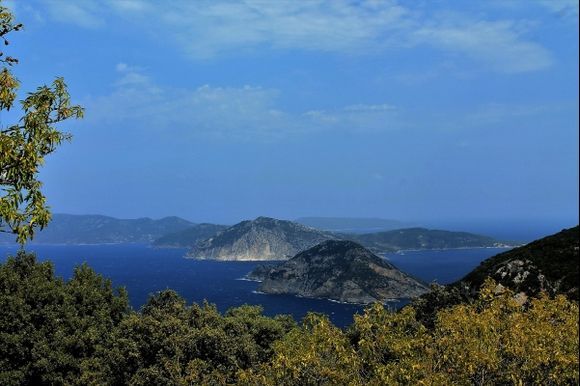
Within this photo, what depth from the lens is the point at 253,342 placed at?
3203cm

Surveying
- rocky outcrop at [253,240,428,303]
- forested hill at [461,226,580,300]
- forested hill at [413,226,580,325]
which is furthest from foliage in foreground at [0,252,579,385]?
rocky outcrop at [253,240,428,303]

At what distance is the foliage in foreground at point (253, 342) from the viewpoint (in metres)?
12.4

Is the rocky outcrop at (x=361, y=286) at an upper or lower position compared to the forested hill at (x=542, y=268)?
lower

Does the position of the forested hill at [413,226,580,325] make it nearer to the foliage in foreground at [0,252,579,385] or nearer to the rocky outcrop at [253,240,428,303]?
the foliage in foreground at [0,252,579,385]

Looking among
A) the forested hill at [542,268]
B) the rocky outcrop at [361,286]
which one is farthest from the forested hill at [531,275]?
the rocky outcrop at [361,286]

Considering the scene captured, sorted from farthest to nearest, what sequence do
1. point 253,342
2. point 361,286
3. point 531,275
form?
point 361,286
point 531,275
point 253,342

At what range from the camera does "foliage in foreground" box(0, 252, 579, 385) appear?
1242 centimetres

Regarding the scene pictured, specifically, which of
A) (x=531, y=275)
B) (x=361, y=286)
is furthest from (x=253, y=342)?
(x=361, y=286)

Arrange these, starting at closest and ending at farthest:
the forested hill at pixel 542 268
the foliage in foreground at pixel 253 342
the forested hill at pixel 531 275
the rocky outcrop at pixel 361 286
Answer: the foliage in foreground at pixel 253 342 < the forested hill at pixel 531 275 < the forested hill at pixel 542 268 < the rocky outcrop at pixel 361 286

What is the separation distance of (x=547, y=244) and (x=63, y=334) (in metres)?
60.2

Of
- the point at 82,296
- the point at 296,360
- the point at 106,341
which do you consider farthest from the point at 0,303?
the point at 296,360

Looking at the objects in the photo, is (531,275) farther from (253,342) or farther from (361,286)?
(361,286)

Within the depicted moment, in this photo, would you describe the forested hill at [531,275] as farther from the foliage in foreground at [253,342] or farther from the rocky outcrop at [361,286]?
the rocky outcrop at [361,286]

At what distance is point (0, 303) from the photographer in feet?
100.0
